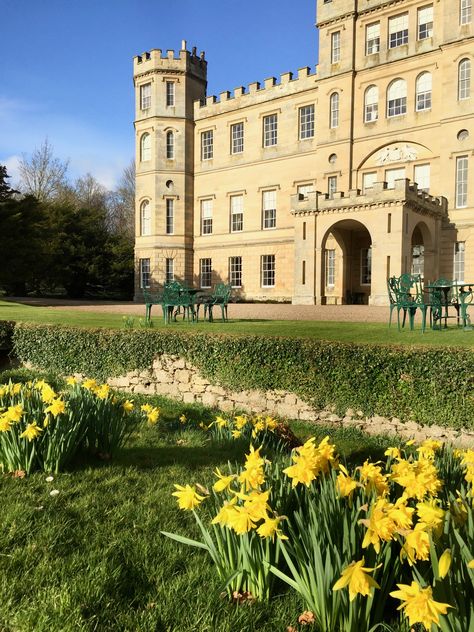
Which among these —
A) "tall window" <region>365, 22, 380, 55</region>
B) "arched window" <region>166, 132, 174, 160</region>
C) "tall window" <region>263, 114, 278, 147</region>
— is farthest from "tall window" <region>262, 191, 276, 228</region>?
"tall window" <region>365, 22, 380, 55</region>

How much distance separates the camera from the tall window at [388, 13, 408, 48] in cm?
2278

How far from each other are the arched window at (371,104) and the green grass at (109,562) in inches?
930

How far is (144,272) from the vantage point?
31.6 metres

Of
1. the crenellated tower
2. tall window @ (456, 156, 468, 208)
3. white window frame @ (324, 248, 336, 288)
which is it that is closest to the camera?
tall window @ (456, 156, 468, 208)

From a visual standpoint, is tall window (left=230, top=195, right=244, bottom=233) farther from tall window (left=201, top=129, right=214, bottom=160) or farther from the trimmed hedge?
the trimmed hedge

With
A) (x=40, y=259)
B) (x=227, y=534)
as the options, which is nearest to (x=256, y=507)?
(x=227, y=534)

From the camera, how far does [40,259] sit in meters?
25.1

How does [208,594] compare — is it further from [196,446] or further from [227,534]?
[196,446]

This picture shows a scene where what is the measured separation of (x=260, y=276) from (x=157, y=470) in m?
24.6

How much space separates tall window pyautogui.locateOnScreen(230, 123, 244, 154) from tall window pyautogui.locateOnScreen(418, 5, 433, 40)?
10.9 meters

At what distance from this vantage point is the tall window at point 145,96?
30938mm

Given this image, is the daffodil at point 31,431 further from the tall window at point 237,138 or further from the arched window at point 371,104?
the tall window at point 237,138

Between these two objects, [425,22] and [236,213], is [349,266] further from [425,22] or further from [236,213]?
[425,22]

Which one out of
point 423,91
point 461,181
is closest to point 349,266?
point 461,181
